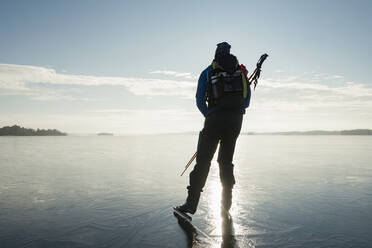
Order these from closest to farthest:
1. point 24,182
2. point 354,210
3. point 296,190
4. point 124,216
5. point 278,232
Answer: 1. point 278,232
2. point 124,216
3. point 354,210
4. point 296,190
5. point 24,182

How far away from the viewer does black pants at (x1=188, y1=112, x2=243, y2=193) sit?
12.2 ft

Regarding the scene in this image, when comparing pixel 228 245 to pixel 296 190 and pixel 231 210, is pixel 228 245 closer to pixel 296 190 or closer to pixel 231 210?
pixel 231 210

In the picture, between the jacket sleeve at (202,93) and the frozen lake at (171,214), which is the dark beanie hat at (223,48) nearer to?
the jacket sleeve at (202,93)

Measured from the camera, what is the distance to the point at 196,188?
Result: 3904mm

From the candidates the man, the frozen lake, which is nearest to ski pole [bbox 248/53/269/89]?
the man

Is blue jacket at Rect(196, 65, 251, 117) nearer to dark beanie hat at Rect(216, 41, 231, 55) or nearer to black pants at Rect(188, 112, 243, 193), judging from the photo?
black pants at Rect(188, 112, 243, 193)

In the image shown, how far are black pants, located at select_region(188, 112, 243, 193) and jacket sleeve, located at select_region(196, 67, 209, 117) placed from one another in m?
0.15

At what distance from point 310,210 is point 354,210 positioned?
673 mm

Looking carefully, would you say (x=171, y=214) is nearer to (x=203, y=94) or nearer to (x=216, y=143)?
(x=216, y=143)

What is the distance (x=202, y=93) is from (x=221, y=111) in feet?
1.27

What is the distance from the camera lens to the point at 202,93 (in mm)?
3807

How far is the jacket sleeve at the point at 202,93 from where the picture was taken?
3.80 meters

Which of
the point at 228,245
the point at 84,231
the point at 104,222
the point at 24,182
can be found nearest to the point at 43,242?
the point at 84,231

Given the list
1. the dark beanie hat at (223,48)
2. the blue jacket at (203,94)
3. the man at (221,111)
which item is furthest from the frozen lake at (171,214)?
the dark beanie hat at (223,48)
